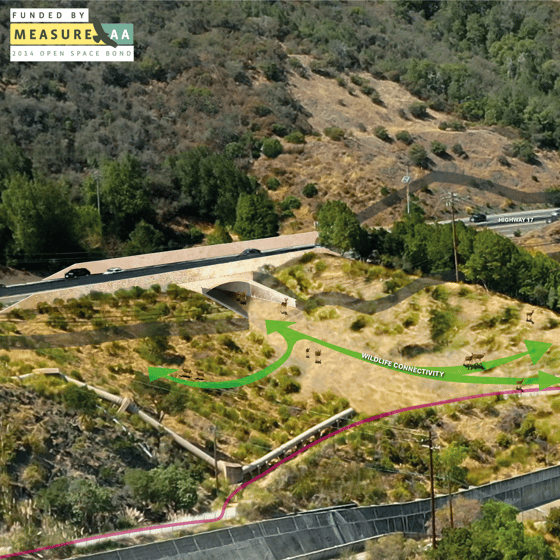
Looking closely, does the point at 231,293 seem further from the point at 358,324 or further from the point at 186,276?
the point at 358,324

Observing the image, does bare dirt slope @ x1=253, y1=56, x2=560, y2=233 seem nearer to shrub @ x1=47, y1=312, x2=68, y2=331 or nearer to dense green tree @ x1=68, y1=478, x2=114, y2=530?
shrub @ x1=47, y1=312, x2=68, y2=331

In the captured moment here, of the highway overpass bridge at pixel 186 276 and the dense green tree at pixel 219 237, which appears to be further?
the dense green tree at pixel 219 237

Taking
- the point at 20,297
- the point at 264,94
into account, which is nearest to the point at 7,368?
the point at 20,297

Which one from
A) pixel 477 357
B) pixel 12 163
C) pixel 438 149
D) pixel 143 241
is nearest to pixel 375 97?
pixel 438 149

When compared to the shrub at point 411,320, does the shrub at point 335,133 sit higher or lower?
higher

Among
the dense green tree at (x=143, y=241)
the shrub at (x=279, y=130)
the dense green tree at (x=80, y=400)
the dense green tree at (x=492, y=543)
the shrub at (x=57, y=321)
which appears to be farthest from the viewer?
the shrub at (x=279, y=130)

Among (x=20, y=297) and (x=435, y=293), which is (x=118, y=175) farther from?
(x=435, y=293)

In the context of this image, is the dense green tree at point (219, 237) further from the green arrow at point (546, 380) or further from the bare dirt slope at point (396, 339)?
the green arrow at point (546, 380)

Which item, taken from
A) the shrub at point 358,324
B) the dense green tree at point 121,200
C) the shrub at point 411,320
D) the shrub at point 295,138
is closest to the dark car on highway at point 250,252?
the shrub at point 358,324
